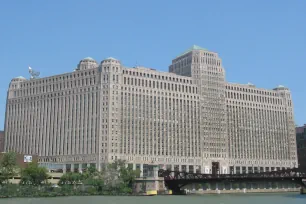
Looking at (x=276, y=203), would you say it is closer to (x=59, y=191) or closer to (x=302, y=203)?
(x=302, y=203)

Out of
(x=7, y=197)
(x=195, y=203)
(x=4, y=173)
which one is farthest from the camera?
(x=4, y=173)

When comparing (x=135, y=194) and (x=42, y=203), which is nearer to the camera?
(x=42, y=203)

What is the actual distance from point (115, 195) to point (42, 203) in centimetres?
5404

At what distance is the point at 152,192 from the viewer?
199 meters

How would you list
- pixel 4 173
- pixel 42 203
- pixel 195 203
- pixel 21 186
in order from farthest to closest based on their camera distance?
pixel 4 173 → pixel 21 186 → pixel 195 203 → pixel 42 203

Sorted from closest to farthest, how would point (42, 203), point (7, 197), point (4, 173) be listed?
point (42, 203) < point (7, 197) < point (4, 173)

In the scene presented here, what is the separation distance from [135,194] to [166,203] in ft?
169

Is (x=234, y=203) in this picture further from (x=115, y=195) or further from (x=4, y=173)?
(x=4, y=173)

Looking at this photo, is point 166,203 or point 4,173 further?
point 4,173

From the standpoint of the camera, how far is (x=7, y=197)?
165 metres

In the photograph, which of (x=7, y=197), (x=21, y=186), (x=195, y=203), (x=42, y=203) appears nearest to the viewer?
(x=42, y=203)

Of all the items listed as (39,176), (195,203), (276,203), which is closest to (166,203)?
(195,203)

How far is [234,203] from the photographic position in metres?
148

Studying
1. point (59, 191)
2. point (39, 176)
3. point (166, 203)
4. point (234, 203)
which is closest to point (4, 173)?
point (39, 176)
